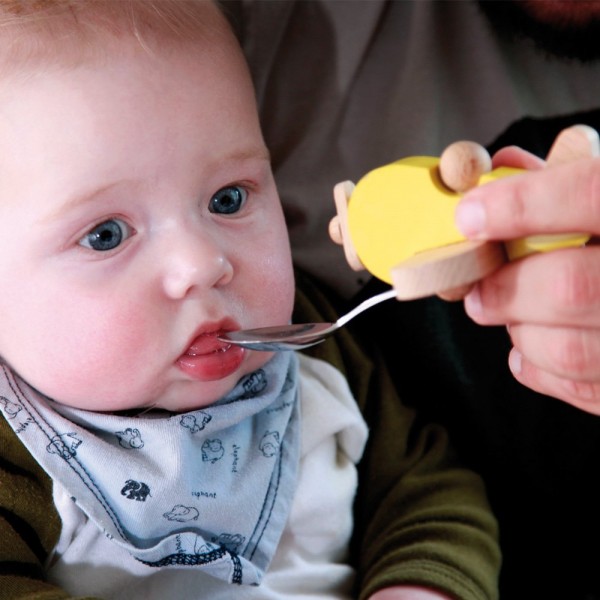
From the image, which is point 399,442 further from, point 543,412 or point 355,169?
point 355,169

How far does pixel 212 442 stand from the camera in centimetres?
96

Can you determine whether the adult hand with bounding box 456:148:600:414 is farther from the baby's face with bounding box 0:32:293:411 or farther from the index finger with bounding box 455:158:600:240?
the baby's face with bounding box 0:32:293:411

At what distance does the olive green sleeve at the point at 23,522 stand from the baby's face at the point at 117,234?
84 millimetres

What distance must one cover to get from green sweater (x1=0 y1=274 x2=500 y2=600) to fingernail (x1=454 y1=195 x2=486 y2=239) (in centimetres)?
53

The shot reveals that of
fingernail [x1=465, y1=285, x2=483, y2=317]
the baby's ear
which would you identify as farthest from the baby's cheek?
fingernail [x1=465, y1=285, x2=483, y2=317]

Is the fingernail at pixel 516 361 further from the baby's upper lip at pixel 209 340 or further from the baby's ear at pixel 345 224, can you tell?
the baby's upper lip at pixel 209 340

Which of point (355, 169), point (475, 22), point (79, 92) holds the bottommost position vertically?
point (355, 169)

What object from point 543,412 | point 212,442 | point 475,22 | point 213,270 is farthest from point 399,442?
point 475,22

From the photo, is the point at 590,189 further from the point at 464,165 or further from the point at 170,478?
the point at 170,478

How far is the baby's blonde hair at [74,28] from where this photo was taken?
82 cm

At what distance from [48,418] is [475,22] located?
80cm

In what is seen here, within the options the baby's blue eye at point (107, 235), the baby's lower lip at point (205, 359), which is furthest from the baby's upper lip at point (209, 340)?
the baby's blue eye at point (107, 235)

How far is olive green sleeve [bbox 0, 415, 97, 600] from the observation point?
0.84 m

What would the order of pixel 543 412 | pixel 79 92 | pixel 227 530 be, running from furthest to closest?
pixel 543 412 → pixel 227 530 → pixel 79 92
